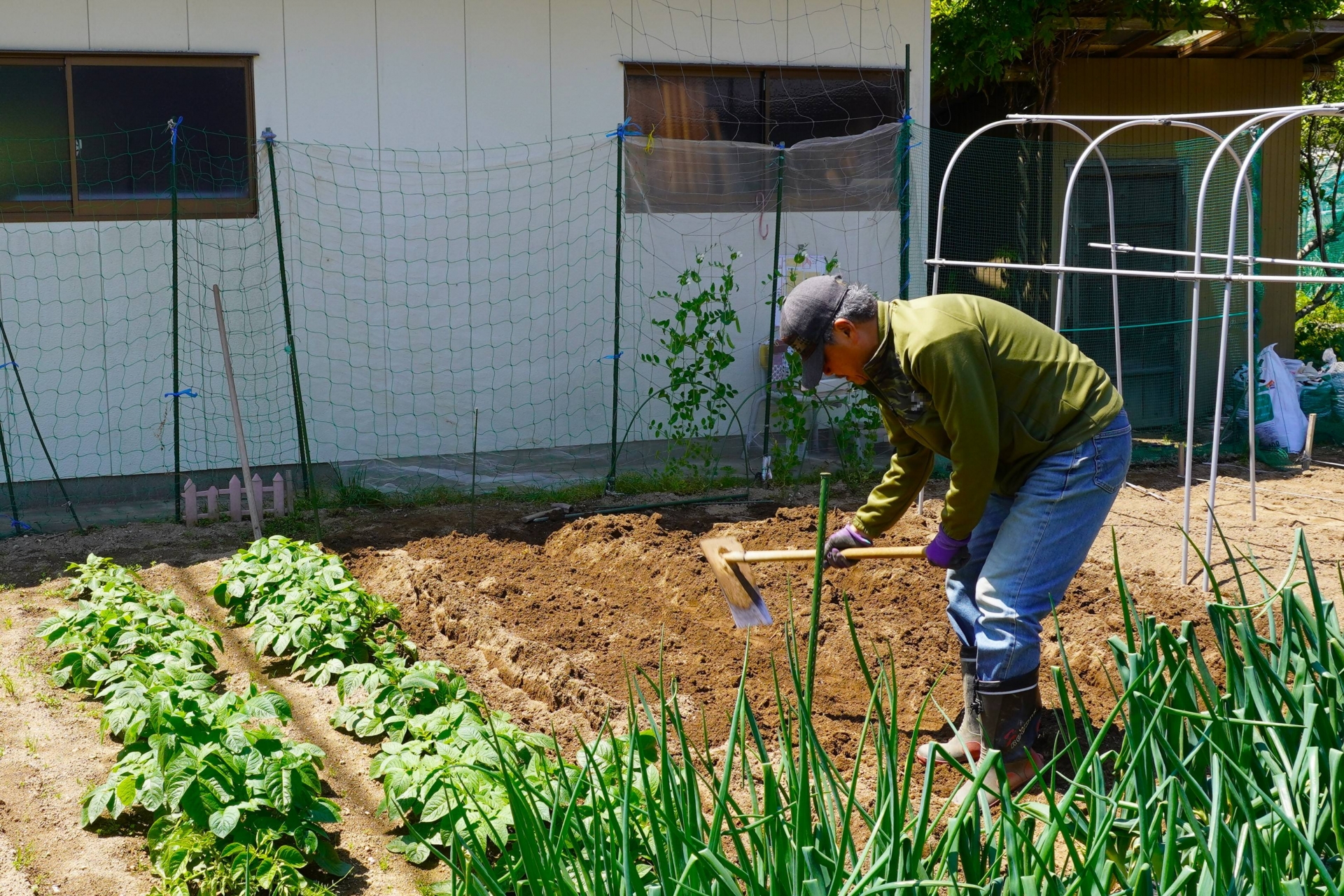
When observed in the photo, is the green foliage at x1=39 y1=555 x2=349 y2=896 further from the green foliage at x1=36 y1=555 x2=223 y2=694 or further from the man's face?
the man's face

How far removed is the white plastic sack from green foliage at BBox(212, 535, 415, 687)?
6656mm

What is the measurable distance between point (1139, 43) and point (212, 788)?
369 inches

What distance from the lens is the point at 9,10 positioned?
6902 millimetres

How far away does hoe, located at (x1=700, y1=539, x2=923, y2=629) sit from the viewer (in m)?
3.47

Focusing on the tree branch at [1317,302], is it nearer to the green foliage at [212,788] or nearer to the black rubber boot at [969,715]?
the black rubber boot at [969,715]

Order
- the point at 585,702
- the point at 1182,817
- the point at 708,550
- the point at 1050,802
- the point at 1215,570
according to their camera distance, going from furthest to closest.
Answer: the point at 1215,570 < the point at 585,702 < the point at 708,550 < the point at 1182,817 < the point at 1050,802

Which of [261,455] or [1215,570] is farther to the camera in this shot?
[261,455]

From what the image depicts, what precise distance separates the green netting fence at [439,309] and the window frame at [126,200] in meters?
A: 0.03

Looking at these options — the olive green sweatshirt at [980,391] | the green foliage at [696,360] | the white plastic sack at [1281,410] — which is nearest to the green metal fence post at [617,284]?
the green foliage at [696,360]

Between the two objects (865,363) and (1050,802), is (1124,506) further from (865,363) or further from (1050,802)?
(1050,802)

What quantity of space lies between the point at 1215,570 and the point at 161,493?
580 centimetres

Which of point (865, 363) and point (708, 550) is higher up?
point (865, 363)

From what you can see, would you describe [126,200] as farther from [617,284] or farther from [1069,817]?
[1069,817]

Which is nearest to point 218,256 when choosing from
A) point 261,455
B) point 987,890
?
point 261,455
